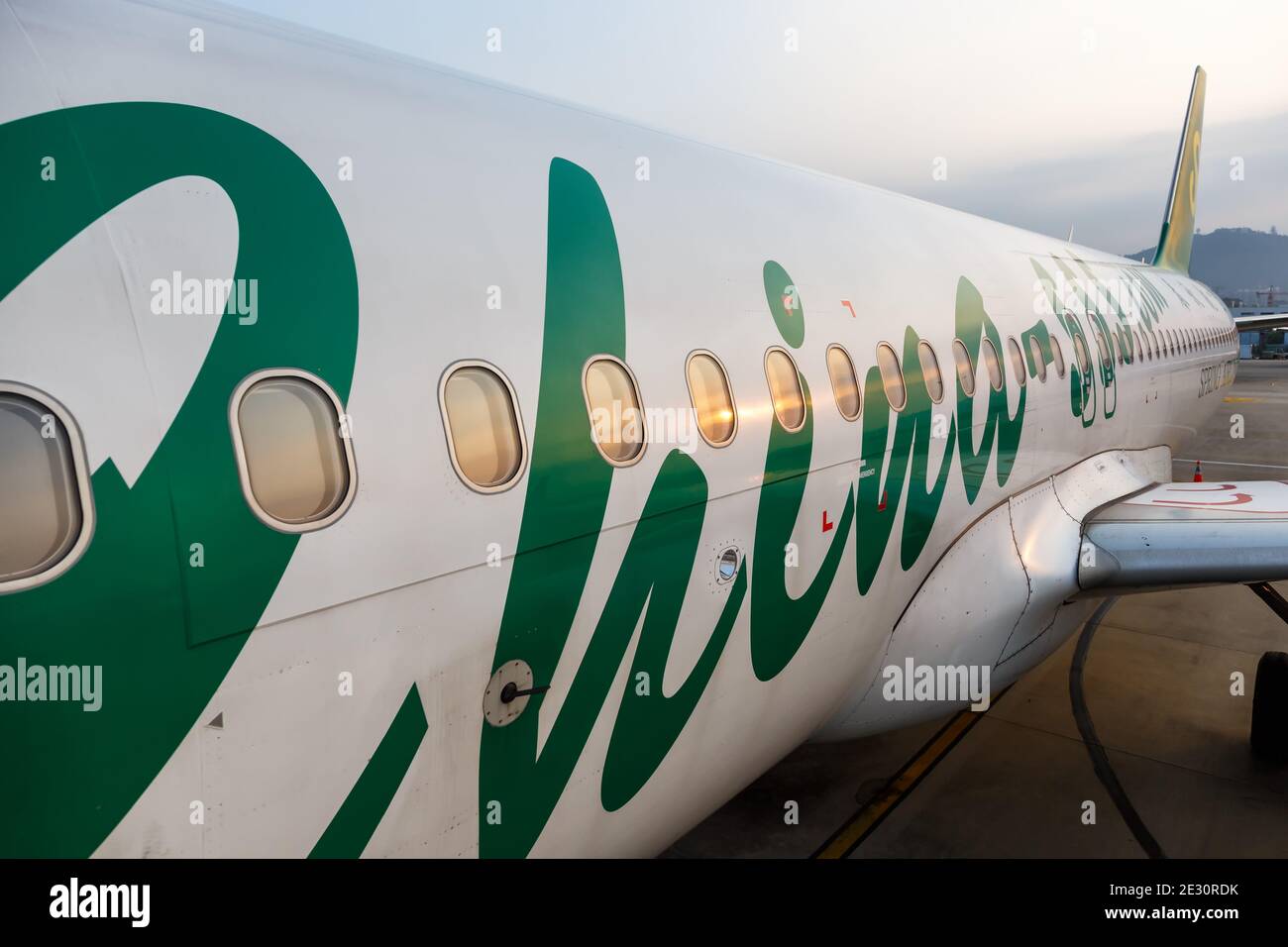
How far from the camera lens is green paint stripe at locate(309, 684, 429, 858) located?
2.76 m

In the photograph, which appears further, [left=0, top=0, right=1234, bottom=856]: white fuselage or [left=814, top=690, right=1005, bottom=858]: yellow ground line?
[left=814, top=690, right=1005, bottom=858]: yellow ground line

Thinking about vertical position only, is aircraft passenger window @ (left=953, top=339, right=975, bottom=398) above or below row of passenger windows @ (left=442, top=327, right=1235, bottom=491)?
above

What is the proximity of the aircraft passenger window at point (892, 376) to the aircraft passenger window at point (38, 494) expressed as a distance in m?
4.56

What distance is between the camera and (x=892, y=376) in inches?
231

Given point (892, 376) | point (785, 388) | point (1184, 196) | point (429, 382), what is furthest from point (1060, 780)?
point (1184, 196)

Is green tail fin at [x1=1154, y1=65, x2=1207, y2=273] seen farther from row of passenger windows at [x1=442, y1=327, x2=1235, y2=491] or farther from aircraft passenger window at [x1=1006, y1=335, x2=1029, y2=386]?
row of passenger windows at [x1=442, y1=327, x2=1235, y2=491]

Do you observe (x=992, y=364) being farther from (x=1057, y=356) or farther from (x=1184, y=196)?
(x=1184, y=196)

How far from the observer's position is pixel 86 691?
216 centimetres

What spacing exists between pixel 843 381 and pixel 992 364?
2.54 m

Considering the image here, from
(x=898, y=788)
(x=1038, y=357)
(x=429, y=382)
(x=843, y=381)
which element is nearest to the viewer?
(x=429, y=382)

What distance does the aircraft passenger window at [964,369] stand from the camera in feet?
22.1

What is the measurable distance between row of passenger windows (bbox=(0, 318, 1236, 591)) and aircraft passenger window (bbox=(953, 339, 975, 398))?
3.04m

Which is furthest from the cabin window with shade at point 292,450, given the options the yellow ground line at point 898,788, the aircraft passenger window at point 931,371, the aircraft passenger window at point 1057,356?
the aircraft passenger window at point 1057,356

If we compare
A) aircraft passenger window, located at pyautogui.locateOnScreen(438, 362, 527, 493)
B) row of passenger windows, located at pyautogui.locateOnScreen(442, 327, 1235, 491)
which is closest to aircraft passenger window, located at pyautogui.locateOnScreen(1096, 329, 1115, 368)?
row of passenger windows, located at pyautogui.locateOnScreen(442, 327, 1235, 491)
